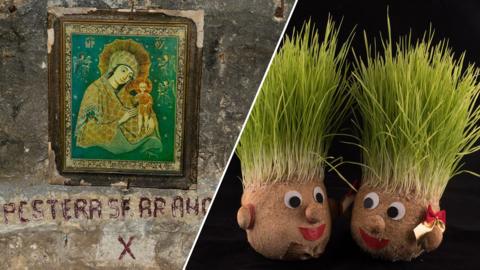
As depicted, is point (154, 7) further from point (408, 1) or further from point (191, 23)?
point (408, 1)

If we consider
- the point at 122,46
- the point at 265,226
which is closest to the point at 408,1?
the point at 265,226

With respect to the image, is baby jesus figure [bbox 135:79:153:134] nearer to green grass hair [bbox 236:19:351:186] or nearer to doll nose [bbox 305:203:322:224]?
green grass hair [bbox 236:19:351:186]

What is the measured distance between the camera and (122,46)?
110 centimetres

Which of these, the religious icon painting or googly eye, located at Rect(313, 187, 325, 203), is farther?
the religious icon painting

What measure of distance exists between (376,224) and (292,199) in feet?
0.40

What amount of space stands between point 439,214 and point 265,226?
0.25m

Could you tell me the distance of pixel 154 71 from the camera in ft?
3.62

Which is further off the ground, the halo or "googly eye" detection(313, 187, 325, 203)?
the halo

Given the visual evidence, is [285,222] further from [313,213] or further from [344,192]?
[344,192]

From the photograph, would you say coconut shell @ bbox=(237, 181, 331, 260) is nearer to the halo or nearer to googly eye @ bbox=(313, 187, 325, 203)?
googly eye @ bbox=(313, 187, 325, 203)

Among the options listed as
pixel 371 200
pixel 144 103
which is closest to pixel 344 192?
pixel 371 200

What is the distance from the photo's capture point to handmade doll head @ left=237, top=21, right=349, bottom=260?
795mm

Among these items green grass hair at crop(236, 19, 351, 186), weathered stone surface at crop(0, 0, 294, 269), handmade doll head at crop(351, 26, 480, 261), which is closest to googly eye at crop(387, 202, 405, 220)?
handmade doll head at crop(351, 26, 480, 261)

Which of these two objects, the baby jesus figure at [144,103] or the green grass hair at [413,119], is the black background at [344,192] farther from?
the baby jesus figure at [144,103]
